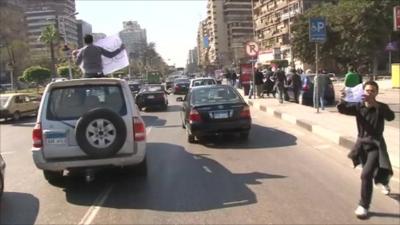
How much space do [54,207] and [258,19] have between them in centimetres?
14593

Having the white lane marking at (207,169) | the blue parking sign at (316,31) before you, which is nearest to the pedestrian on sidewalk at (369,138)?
the white lane marking at (207,169)

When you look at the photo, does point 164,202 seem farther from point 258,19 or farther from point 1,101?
point 258,19

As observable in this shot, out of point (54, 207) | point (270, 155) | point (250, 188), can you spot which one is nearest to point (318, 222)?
point (250, 188)

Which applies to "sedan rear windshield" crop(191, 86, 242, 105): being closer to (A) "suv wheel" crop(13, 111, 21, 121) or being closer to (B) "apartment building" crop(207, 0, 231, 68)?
(A) "suv wheel" crop(13, 111, 21, 121)

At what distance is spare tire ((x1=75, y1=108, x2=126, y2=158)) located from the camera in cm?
849

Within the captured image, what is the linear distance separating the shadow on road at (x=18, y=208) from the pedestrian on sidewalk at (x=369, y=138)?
13.3 ft

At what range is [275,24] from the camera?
13338cm

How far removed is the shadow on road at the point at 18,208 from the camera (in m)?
7.28

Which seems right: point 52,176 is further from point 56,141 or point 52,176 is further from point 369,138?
point 369,138

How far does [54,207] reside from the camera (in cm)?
797

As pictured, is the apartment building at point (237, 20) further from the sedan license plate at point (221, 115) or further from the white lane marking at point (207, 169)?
the white lane marking at point (207, 169)

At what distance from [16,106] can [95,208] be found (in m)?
23.1

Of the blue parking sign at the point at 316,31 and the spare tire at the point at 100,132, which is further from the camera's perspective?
the blue parking sign at the point at 316,31

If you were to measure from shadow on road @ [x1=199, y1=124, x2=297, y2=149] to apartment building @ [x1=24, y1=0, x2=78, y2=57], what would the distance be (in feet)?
155
